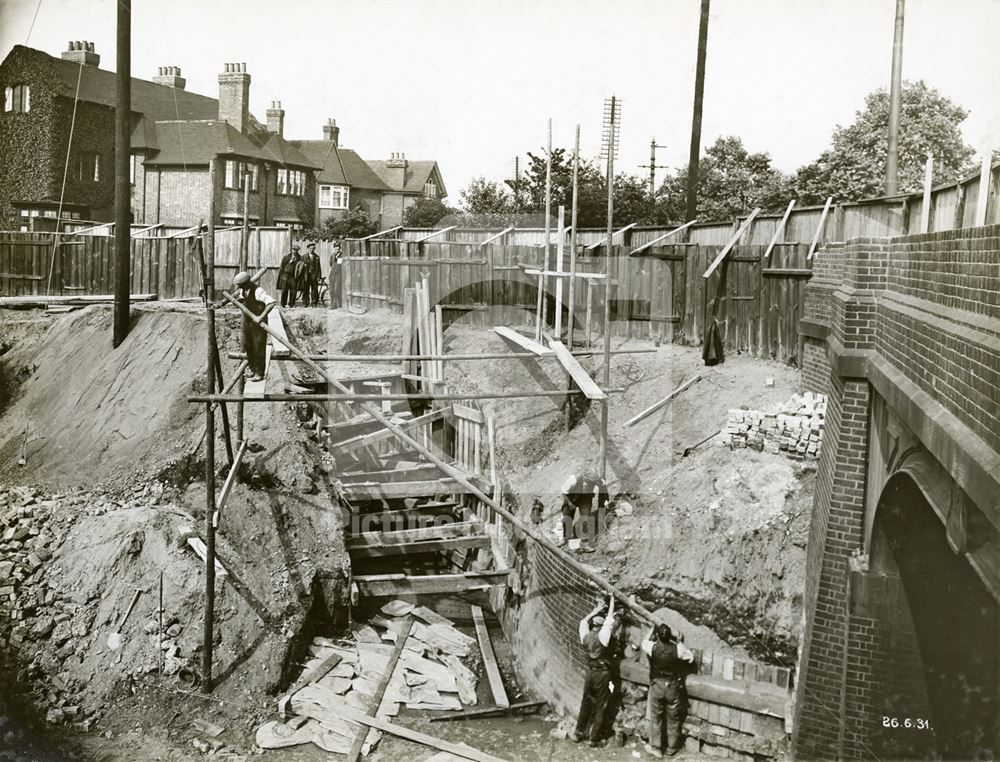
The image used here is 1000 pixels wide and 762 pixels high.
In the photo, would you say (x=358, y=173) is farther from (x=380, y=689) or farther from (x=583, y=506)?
(x=380, y=689)

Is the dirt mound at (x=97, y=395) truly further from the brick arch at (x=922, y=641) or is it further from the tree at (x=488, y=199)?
the tree at (x=488, y=199)

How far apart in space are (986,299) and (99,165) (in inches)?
1498

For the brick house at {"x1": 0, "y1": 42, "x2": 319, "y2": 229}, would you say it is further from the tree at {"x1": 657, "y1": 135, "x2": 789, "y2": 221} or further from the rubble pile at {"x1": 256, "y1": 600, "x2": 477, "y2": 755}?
the rubble pile at {"x1": 256, "y1": 600, "x2": 477, "y2": 755}

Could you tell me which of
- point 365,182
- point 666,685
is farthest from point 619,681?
point 365,182

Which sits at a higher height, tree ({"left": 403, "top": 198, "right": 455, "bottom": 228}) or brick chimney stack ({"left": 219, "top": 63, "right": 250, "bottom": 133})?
brick chimney stack ({"left": 219, "top": 63, "right": 250, "bottom": 133})

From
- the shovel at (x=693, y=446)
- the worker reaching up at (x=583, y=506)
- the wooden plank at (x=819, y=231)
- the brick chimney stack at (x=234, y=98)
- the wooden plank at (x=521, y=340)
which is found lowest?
the worker reaching up at (x=583, y=506)

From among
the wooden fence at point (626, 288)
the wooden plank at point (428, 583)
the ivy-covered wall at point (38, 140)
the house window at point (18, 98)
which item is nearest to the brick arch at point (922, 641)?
the wooden plank at point (428, 583)

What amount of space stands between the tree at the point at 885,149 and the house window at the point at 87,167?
29.6 metres

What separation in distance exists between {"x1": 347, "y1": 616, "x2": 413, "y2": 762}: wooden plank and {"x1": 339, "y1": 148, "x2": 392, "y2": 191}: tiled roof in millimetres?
36114

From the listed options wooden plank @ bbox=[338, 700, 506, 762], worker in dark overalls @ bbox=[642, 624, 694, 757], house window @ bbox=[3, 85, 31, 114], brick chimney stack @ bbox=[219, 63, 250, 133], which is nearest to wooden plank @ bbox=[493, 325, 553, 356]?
worker in dark overalls @ bbox=[642, 624, 694, 757]

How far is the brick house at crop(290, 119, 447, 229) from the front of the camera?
4400cm

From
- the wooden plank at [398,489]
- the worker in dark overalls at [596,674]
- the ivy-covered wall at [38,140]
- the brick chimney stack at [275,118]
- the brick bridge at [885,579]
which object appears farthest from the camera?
the brick chimney stack at [275,118]

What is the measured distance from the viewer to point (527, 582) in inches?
500

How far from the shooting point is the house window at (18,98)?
3353cm
